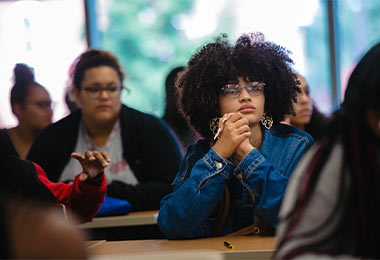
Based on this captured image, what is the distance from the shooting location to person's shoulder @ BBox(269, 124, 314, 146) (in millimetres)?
2391

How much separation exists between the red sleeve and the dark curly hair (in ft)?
1.70

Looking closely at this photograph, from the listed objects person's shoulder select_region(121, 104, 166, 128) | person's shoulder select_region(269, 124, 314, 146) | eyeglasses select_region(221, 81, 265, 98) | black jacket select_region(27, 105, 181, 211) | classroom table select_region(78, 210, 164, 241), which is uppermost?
eyeglasses select_region(221, 81, 265, 98)

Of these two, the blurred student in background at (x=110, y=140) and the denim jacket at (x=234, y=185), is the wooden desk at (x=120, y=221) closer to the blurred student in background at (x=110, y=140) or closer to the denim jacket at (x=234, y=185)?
the blurred student in background at (x=110, y=140)

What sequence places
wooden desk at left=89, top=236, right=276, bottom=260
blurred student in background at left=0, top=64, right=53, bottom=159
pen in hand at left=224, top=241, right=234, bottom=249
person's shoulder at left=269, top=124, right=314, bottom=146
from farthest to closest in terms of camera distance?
1. blurred student in background at left=0, top=64, right=53, bottom=159
2. person's shoulder at left=269, top=124, right=314, bottom=146
3. pen in hand at left=224, top=241, right=234, bottom=249
4. wooden desk at left=89, top=236, right=276, bottom=260

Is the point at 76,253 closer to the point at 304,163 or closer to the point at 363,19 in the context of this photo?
the point at 304,163

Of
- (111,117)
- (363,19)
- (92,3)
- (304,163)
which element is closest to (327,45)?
(363,19)

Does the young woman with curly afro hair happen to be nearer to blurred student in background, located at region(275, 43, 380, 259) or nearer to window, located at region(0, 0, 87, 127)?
blurred student in background, located at region(275, 43, 380, 259)

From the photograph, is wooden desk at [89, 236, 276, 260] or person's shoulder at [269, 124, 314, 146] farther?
person's shoulder at [269, 124, 314, 146]

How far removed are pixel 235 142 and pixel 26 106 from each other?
2.90 metres

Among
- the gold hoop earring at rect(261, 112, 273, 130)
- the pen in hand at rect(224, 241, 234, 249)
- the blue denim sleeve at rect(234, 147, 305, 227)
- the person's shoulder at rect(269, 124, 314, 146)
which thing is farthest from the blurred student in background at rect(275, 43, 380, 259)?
the gold hoop earring at rect(261, 112, 273, 130)

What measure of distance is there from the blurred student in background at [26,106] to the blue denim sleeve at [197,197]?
8.84 feet

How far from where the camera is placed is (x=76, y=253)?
0.96m

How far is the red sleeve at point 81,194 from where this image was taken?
2732 mm

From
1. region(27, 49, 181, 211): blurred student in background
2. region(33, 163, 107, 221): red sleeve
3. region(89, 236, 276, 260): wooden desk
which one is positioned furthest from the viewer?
region(27, 49, 181, 211): blurred student in background
